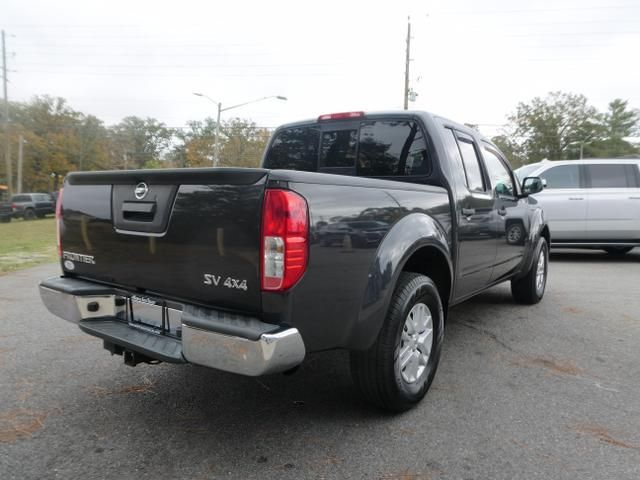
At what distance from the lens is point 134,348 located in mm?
2314

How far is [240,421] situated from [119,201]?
140cm

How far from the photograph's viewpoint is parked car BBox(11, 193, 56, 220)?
2900cm

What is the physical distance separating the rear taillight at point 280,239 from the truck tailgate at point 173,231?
0.04 metres

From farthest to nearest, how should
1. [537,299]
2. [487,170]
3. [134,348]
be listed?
[537,299]
[487,170]
[134,348]

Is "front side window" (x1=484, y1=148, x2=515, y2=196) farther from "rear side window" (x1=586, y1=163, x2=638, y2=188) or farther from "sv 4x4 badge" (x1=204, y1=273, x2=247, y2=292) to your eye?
"rear side window" (x1=586, y1=163, x2=638, y2=188)

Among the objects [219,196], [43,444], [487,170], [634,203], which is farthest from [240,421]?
[634,203]

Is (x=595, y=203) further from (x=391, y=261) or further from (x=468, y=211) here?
(x=391, y=261)

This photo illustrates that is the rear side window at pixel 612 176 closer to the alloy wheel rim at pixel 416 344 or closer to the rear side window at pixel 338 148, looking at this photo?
the rear side window at pixel 338 148

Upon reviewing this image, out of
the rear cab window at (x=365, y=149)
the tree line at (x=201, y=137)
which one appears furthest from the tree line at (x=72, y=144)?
the rear cab window at (x=365, y=149)

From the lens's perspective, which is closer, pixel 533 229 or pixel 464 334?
pixel 464 334

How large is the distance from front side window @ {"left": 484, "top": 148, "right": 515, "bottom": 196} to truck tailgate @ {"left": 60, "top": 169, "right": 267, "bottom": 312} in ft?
9.40

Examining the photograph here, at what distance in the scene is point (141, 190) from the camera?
95.7 inches

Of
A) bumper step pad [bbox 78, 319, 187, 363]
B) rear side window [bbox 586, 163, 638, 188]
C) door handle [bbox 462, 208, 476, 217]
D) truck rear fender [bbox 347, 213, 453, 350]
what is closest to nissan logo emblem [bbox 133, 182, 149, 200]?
bumper step pad [bbox 78, 319, 187, 363]

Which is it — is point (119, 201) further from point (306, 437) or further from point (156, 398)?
point (306, 437)
